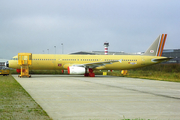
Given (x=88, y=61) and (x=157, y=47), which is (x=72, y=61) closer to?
(x=88, y=61)

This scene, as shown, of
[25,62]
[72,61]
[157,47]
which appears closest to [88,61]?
[72,61]

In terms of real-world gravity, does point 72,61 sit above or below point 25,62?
above

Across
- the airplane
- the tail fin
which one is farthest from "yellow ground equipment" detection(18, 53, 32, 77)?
the tail fin

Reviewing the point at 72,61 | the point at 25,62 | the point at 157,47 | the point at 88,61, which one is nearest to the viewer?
the point at 25,62

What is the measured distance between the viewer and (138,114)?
6.66 meters

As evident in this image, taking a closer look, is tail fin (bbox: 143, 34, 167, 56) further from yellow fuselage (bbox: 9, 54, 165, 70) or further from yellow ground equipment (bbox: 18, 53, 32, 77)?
yellow ground equipment (bbox: 18, 53, 32, 77)

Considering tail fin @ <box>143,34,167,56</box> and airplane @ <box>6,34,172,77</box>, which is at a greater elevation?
tail fin @ <box>143,34,167,56</box>

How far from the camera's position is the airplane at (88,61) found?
94.6ft

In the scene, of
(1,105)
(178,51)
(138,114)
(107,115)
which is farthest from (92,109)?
(178,51)

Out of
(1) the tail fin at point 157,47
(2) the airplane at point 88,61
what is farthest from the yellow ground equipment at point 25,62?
(1) the tail fin at point 157,47

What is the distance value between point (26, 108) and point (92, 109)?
2.11 metres

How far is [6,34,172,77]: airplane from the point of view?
28844mm

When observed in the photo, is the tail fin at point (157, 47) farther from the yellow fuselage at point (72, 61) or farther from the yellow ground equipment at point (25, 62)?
the yellow ground equipment at point (25, 62)

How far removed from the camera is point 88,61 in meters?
30.9
